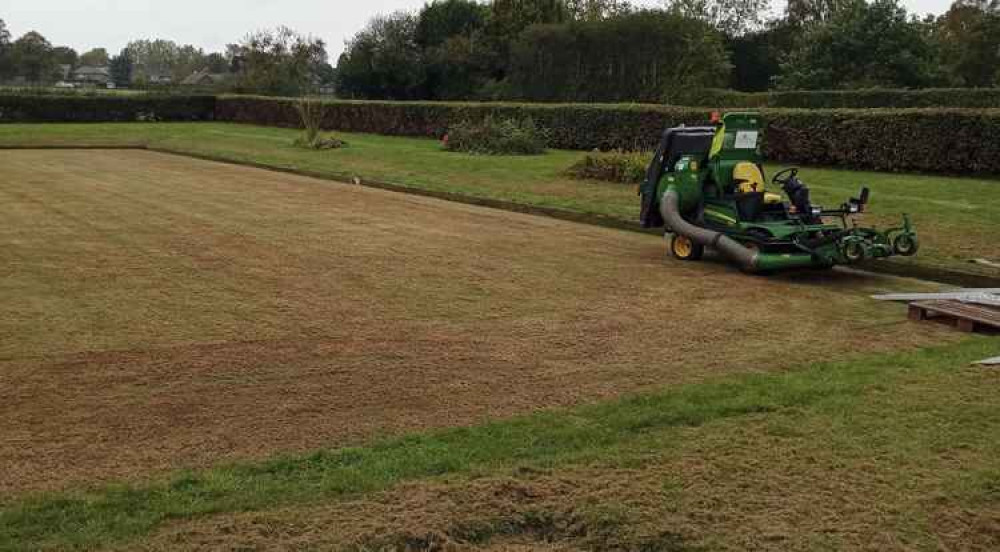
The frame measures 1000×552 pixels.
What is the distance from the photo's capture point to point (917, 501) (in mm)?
4641

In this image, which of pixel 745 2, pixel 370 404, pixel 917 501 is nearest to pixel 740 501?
pixel 917 501

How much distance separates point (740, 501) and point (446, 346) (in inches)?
132

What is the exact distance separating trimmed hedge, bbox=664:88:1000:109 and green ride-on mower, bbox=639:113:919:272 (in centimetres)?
1963

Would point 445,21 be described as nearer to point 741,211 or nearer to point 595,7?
point 595,7

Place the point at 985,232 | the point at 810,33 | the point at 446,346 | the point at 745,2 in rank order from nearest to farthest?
the point at 446,346
the point at 985,232
the point at 810,33
the point at 745,2

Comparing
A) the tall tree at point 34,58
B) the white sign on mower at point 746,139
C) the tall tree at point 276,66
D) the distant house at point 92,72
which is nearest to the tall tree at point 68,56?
the distant house at point 92,72

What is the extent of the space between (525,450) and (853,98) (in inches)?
1237

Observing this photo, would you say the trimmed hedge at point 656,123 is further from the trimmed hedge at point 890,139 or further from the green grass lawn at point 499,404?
the green grass lawn at point 499,404

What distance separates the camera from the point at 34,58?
329 ft

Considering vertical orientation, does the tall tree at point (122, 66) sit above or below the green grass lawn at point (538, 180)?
above

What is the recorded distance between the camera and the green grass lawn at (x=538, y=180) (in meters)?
13.1

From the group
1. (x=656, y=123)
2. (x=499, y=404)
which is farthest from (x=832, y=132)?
(x=499, y=404)

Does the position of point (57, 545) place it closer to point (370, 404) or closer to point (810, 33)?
point (370, 404)

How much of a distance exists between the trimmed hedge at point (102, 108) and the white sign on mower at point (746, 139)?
129ft
